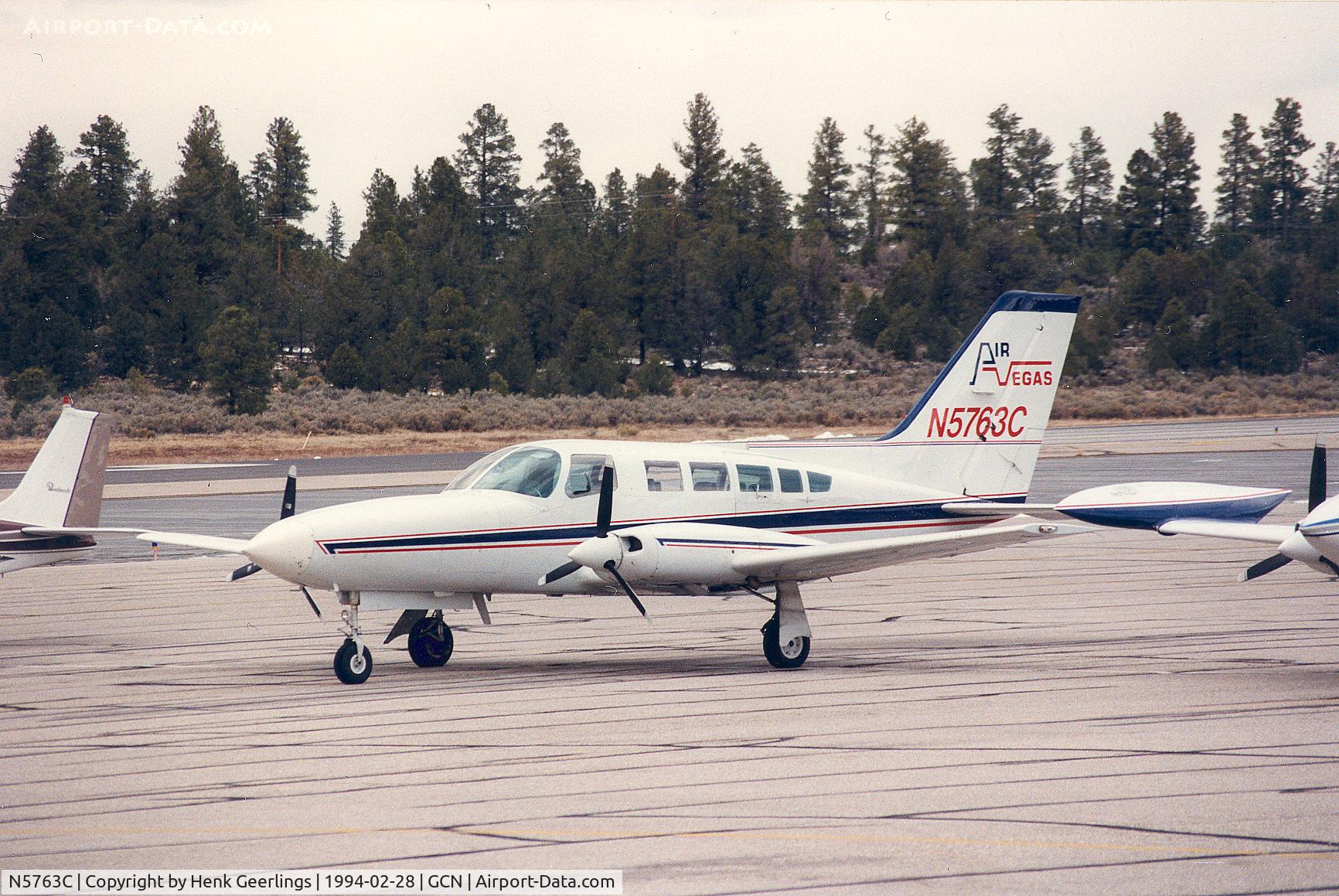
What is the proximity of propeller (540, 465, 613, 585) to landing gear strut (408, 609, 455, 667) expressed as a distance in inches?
61.1

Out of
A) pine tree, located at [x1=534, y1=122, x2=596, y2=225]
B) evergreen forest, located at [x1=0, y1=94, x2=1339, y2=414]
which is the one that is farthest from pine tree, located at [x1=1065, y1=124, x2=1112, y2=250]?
pine tree, located at [x1=534, y1=122, x2=596, y2=225]

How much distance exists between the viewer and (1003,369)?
53.5 feet

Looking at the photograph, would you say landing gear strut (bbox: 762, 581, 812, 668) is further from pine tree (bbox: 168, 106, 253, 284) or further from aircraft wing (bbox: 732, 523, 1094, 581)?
pine tree (bbox: 168, 106, 253, 284)

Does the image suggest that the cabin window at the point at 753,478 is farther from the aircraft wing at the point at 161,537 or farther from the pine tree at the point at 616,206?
the pine tree at the point at 616,206

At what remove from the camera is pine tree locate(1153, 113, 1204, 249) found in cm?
12019

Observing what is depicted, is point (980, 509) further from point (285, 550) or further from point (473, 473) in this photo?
point (285, 550)

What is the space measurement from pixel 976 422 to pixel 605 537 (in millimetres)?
5348

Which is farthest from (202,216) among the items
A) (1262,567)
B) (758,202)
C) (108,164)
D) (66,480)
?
(1262,567)

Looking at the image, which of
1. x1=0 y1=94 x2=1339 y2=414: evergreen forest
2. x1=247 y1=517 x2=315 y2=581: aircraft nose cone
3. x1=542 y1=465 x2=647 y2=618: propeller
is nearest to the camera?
x1=247 y1=517 x2=315 y2=581: aircraft nose cone

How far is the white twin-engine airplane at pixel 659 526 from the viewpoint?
13.0 metres

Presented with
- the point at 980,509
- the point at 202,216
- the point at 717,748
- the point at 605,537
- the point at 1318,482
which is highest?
the point at 202,216

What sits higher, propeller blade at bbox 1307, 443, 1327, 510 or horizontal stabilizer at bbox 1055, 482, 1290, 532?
propeller blade at bbox 1307, 443, 1327, 510

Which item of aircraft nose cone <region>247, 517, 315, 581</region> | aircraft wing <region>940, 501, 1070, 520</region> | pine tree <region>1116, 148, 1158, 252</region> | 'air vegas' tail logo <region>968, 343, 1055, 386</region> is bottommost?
aircraft nose cone <region>247, 517, 315, 581</region>

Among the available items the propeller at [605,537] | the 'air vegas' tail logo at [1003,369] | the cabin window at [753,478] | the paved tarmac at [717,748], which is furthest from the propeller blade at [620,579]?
the 'air vegas' tail logo at [1003,369]
